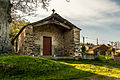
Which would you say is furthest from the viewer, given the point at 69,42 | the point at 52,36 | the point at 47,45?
the point at 52,36

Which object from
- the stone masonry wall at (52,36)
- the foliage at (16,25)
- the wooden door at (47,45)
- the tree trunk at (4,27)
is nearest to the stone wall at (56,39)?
the stone masonry wall at (52,36)

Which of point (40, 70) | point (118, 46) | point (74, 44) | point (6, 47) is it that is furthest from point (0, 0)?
point (118, 46)

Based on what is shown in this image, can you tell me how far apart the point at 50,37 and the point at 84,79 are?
33.0 ft

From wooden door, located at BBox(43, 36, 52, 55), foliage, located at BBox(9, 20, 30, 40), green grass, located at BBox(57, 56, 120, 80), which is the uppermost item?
foliage, located at BBox(9, 20, 30, 40)

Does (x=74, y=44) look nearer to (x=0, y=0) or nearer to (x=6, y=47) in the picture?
(x=6, y=47)

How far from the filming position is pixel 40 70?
147 inches

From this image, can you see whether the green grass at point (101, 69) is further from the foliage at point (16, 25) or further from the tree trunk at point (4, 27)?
the foliage at point (16, 25)

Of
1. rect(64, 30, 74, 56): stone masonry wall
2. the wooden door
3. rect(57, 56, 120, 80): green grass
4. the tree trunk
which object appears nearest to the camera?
rect(57, 56, 120, 80): green grass

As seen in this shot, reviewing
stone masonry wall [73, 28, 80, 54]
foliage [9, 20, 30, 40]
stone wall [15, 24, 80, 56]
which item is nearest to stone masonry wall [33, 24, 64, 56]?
stone wall [15, 24, 80, 56]

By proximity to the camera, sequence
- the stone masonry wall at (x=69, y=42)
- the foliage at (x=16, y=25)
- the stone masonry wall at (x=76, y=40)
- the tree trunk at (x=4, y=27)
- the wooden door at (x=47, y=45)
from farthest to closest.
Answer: the wooden door at (x=47, y=45), the stone masonry wall at (x=69, y=42), the stone masonry wall at (x=76, y=40), the foliage at (x=16, y=25), the tree trunk at (x=4, y=27)

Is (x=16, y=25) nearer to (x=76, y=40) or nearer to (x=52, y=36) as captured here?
(x=52, y=36)

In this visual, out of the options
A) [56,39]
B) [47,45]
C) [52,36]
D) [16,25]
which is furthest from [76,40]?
[16,25]

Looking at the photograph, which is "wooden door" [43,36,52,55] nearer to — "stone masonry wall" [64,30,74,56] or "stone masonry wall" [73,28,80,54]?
"stone masonry wall" [64,30,74,56]

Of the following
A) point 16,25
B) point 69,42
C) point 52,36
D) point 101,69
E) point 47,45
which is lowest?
point 101,69
